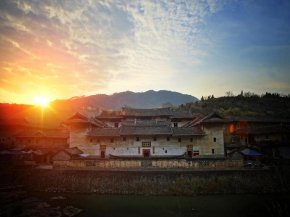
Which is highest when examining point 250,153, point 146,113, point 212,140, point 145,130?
point 146,113

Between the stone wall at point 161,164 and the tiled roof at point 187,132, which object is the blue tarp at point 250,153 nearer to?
the stone wall at point 161,164

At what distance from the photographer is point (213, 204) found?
776 inches

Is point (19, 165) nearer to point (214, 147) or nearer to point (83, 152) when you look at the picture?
point (83, 152)

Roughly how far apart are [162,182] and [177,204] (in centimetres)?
384

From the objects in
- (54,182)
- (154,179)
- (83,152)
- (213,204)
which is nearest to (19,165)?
(54,182)

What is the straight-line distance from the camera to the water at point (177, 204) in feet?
58.2

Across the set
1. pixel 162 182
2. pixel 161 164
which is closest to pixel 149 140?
pixel 161 164

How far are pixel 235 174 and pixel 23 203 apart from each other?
23.7 metres

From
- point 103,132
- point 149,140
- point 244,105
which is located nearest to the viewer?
point 103,132

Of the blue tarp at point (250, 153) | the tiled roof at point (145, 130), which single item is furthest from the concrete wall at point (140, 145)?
the blue tarp at point (250, 153)

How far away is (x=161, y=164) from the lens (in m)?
26.0

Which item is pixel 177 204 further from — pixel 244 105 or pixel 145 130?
pixel 244 105

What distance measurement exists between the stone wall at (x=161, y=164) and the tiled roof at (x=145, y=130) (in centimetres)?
678

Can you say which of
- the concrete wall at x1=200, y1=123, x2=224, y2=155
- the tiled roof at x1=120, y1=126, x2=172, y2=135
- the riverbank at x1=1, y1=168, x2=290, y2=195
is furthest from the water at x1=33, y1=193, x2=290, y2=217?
the tiled roof at x1=120, y1=126, x2=172, y2=135
